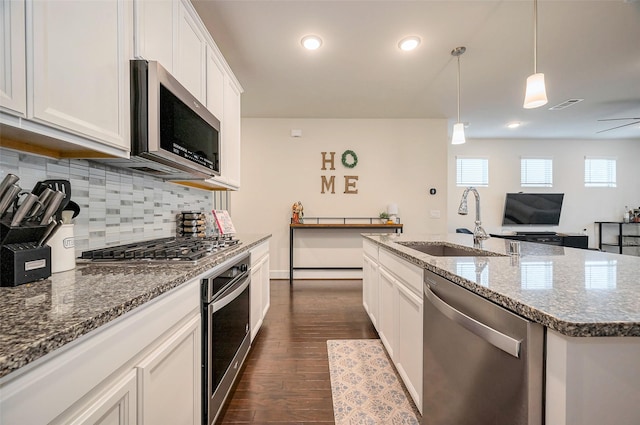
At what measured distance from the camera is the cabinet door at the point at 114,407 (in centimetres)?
56

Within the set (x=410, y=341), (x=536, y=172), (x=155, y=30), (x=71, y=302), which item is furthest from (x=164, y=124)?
(x=536, y=172)

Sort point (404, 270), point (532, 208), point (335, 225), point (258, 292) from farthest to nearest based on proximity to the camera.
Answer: point (532, 208)
point (335, 225)
point (258, 292)
point (404, 270)

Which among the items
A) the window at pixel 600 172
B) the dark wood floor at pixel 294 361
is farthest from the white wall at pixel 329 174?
the window at pixel 600 172

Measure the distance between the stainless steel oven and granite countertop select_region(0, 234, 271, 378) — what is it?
204 mm

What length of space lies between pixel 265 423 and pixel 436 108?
169 inches

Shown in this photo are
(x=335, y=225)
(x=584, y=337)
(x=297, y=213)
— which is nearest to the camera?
(x=584, y=337)

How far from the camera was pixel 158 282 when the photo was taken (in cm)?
83

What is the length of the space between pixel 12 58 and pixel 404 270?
169 centimetres

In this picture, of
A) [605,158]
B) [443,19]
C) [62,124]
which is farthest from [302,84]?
[605,158]

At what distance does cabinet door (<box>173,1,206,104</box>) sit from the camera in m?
1.53

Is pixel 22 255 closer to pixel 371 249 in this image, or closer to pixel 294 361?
pixel 294 361

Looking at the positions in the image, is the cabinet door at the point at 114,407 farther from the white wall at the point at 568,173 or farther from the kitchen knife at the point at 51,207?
the white wall at the point at 568,173

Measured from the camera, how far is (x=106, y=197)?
54.9 inches

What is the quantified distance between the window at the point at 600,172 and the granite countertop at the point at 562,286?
21.0 ft
